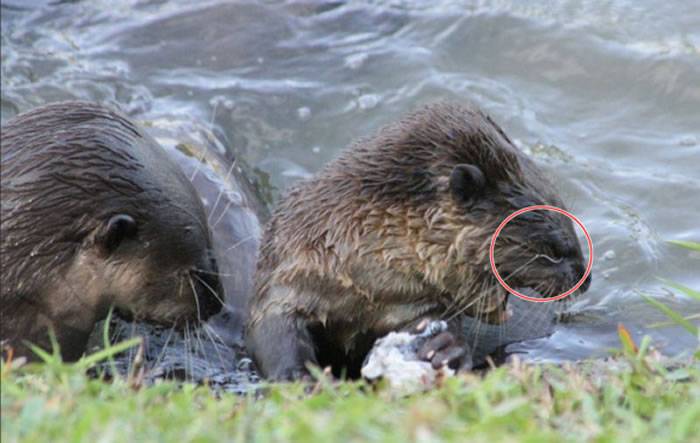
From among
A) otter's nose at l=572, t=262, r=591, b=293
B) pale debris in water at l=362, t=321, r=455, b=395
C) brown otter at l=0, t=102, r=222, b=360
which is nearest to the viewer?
pale debris in water at l=362, t=321, r=455, b=395

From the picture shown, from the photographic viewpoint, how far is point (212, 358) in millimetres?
4141

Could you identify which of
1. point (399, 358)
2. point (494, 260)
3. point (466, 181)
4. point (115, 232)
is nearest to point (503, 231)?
point (494, 260)

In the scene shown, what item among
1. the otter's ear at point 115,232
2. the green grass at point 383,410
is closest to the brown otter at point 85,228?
the otter's ear at point 115,232

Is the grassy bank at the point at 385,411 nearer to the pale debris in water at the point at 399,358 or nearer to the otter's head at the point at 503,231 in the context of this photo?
the pale debris in water at the point at 399,358

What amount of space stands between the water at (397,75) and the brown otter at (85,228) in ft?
5.96

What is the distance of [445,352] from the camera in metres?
3.48

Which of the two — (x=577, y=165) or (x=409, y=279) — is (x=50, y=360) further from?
(x=577, y=165)

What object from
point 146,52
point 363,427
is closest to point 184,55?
point 146,52

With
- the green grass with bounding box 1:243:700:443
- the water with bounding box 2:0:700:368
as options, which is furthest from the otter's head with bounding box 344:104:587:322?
the water with bounding box 2:0:700:368

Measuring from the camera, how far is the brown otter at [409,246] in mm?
3555

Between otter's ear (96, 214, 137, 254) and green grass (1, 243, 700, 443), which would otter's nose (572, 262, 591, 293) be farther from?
otter's ear (96, 214, 137, 254)

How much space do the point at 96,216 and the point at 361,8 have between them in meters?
3.47

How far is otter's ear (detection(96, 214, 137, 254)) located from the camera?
143 inches

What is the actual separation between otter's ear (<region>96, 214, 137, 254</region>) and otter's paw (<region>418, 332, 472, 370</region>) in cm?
94
